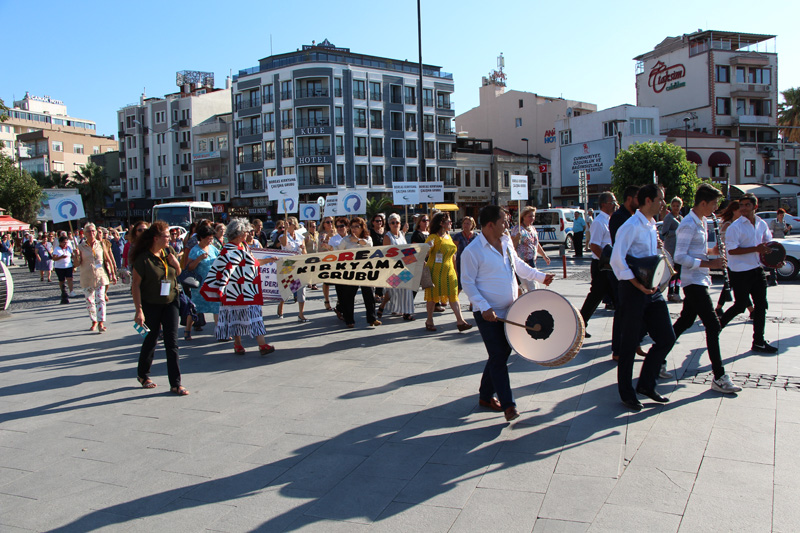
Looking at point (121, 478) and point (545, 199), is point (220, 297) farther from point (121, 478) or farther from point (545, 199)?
point (545, 199)

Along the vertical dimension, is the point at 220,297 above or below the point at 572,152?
below

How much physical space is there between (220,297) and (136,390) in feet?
5.08

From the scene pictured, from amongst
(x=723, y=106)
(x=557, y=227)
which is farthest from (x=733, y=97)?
(x=557, y=227)

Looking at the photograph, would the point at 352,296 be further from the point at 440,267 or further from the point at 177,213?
the point at 177,213

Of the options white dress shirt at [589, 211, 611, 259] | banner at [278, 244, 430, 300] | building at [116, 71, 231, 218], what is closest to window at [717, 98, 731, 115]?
building at [116, 71, 231, 218]

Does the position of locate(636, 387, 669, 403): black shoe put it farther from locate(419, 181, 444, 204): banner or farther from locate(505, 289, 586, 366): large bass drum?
locate(419, 181, 444, 204): banner

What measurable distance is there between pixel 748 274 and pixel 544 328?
11.6ft

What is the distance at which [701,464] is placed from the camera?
4.05 m

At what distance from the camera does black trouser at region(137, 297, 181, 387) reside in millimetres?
6176

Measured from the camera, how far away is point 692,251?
5.86 meters

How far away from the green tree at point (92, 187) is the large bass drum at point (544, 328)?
72.9 metres

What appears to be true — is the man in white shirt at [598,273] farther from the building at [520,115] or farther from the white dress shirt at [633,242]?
the building at [520,115]

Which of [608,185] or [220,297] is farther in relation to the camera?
[608,185]

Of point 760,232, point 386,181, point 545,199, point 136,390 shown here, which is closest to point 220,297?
point 136,390
